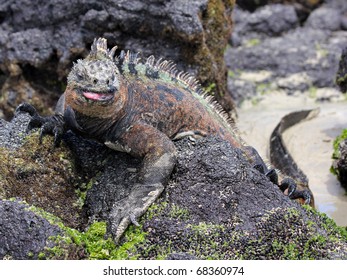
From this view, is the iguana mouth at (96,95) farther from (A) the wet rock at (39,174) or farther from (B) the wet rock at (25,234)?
(B) the wet rock at (25,234)

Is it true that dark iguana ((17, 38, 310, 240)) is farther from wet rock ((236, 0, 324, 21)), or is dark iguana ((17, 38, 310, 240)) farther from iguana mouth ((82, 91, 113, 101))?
wet rock ((236, 0, 324, 21))

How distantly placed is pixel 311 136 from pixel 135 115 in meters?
3.29

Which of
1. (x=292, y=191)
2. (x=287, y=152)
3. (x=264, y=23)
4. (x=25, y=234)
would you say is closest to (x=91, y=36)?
(x=287, y=152)

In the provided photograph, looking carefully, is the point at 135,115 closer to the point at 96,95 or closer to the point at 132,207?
the point at 96,95

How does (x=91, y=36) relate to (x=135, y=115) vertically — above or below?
below

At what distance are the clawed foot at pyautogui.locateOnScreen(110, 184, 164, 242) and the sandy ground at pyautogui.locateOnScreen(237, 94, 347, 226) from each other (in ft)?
6.30

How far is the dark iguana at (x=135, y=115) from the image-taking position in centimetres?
Result: 343

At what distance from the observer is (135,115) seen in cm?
380

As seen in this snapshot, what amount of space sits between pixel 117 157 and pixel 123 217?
555 millimetres

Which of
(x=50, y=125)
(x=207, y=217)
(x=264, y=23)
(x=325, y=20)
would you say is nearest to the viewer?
(x=207, y=217)

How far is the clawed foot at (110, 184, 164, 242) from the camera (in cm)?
330

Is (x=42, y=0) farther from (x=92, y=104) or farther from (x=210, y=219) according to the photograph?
(x=210, y=219)

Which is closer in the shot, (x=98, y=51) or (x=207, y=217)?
(x=207, y=217)

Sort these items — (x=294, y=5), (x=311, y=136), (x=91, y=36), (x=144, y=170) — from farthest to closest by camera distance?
(x=294, y=5) → (x=311, y=136) → (x=91, y=36) → (x=144, y=170)
